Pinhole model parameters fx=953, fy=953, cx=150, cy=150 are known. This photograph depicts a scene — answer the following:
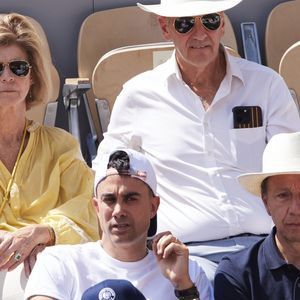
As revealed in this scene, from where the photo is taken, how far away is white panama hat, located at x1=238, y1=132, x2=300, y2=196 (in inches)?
110

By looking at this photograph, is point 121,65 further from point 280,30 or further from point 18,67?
point 280,30

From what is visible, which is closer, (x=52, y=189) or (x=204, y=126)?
(x=52, y=189)

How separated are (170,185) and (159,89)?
0.40 meters

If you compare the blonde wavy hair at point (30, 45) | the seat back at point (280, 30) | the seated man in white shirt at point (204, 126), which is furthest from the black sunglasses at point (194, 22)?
the seat back at point (280, 30)

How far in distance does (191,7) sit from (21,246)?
1.15m

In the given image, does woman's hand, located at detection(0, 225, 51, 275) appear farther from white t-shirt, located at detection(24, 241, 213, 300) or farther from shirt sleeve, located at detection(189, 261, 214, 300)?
shirt sleeve, located at detection(189, 261, 214, 300)

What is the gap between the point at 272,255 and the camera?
2762 mm

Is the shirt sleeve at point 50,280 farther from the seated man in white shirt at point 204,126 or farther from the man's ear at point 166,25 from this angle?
the man's ear at point 166,25

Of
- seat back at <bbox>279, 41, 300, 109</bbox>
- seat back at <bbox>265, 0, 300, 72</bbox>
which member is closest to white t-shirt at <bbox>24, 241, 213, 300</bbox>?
seat back at <bbox>279, 41, 300, 109</bbox>

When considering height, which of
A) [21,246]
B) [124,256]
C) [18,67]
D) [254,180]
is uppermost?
[18,67]

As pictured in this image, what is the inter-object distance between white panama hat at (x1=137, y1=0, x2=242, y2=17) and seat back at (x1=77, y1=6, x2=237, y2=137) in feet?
4.59

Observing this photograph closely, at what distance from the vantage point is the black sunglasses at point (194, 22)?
11.9 ft

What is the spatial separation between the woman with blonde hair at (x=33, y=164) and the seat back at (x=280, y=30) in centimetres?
206

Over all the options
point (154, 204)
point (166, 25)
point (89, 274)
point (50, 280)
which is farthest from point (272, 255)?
point (166, 25)
